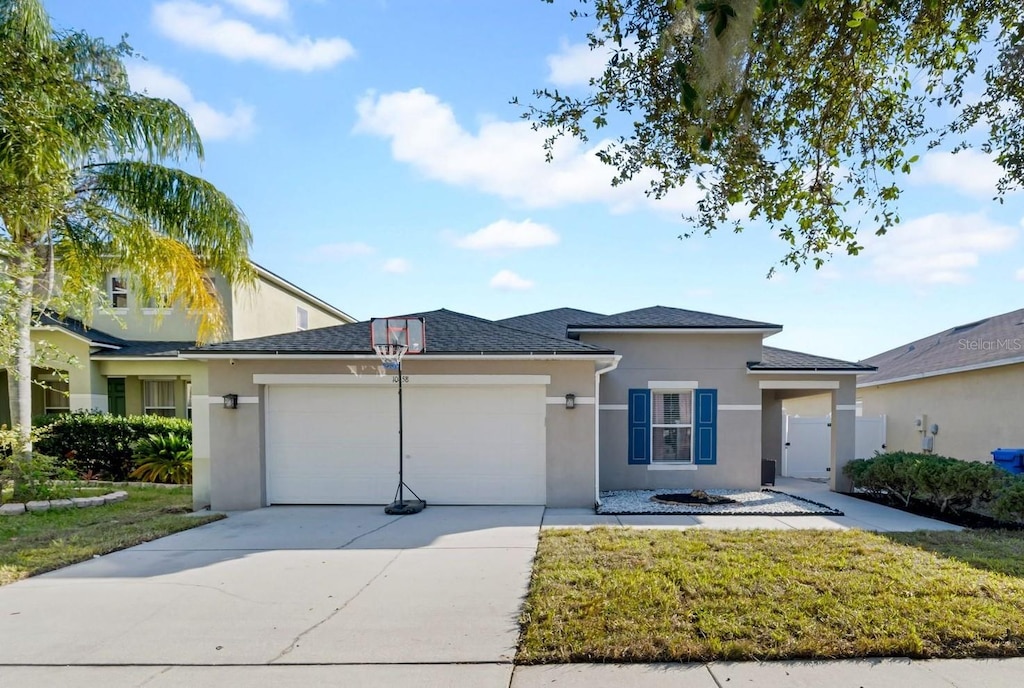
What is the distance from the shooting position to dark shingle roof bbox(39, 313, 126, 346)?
1535 centimetres

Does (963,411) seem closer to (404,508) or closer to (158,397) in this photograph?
(404,508)

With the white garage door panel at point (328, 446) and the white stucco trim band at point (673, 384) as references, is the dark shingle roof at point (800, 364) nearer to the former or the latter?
the white stucco trim band at point (673, 384)

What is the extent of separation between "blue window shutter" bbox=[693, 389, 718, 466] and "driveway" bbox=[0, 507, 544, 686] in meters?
4.99

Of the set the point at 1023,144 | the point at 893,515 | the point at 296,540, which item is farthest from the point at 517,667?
the point at 893,515

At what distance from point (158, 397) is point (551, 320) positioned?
39.8 ft

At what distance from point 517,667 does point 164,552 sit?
527 centimetres

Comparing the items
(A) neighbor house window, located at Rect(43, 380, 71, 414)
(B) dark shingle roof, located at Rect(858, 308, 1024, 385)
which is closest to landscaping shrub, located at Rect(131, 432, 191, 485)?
(A) neighbor house window, located at Rect(43, 380, 71, 414)

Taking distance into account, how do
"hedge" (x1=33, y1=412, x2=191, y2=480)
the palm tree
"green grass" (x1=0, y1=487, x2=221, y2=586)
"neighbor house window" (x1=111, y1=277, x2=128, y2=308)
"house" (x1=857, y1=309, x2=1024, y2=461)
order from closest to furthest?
1. "green grass" (x1=0, y1=487, x2=221, y2=586)
2. the palm tree
3. "house" (x1=857, y1=309, x2=1024, y2=461)
4. "hedge" (x1=33, y1=412, x2=191, y2=480)
5. "neighbor house window" (x1=111, y1=277, x2=128, y2=308)

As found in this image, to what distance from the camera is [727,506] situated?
31.6 feet

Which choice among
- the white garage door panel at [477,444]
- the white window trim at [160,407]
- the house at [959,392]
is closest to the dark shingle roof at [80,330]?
the white window trim at [160,407]

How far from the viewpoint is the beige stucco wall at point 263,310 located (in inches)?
637

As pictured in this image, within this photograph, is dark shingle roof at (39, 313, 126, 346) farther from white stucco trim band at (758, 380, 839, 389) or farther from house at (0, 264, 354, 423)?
white stucco trim band at (758, 380, 839, 389)

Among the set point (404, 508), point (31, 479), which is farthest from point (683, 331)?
point (31, 479)

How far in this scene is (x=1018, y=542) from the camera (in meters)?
6.88
